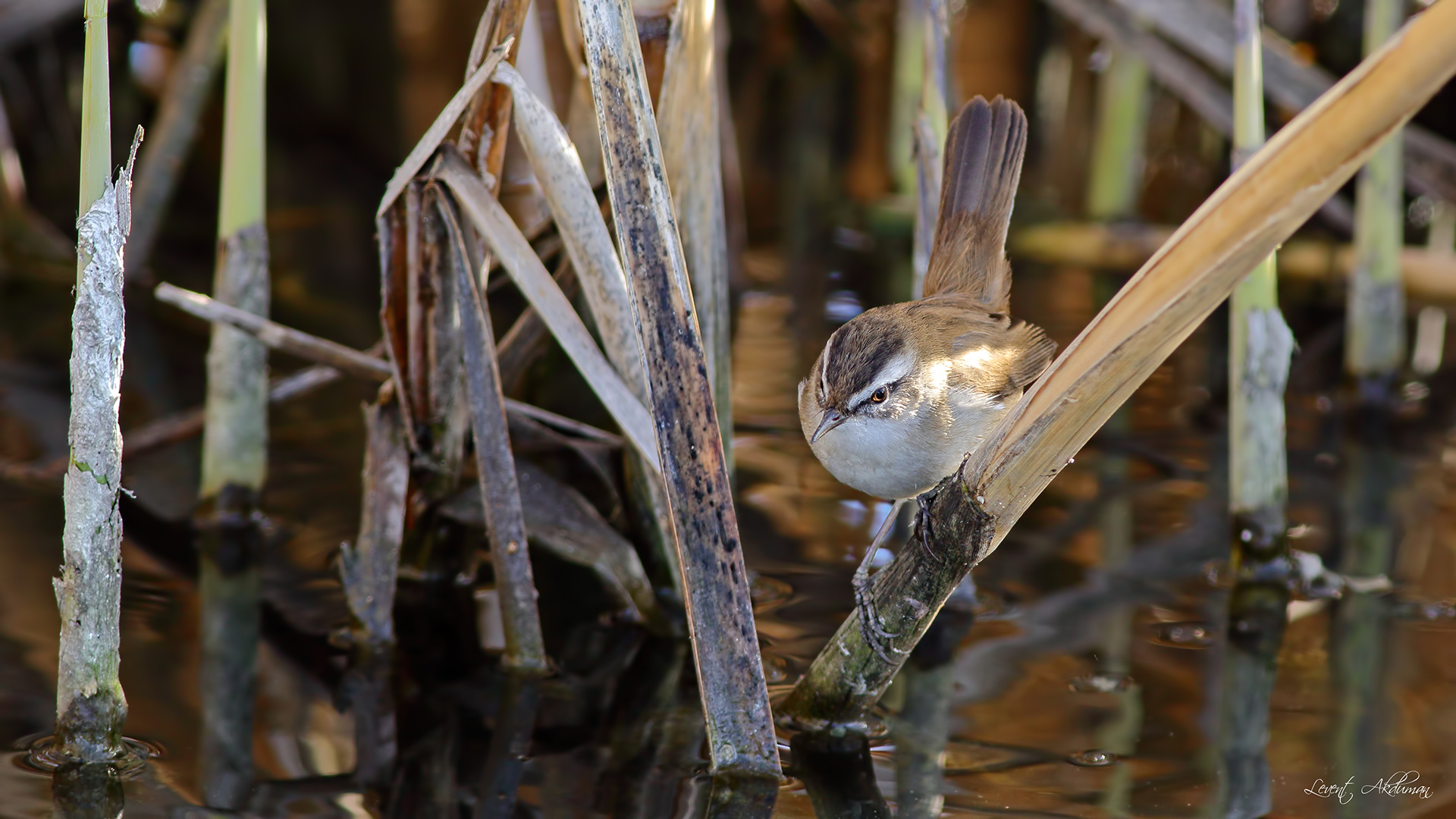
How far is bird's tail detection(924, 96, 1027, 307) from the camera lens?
300 centimetres

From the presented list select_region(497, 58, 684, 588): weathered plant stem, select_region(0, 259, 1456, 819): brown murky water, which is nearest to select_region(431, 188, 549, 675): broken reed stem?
select_region(497, 58, 684, 588): weathered plant stem

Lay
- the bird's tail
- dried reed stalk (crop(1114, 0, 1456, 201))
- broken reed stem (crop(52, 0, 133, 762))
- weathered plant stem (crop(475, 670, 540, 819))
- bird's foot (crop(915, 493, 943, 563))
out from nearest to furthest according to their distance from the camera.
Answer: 1. broken reed stem (crop(52, 0, 133, 762))
2. bird's foot (crop(915, 493, 943, 563))
3. weathered plant stem (crop(475, 670, 540, 819))
4. the bird's tail
5. dried reed stalk (crop(1114, 0, 1456, 201))

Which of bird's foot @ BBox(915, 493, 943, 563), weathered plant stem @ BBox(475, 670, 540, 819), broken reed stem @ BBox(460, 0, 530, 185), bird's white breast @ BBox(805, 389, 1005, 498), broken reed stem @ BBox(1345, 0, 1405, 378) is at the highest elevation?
broken reed stem @ BBox(1345, 0, 1405, 378)

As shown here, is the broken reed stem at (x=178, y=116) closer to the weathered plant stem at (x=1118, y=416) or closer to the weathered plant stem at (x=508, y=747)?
the weathered plant stem at (x=508, y=747)

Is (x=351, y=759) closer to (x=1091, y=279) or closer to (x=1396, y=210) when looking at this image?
(x=1396, y=210)

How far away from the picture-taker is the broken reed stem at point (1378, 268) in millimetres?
4523

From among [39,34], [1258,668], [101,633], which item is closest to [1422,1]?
[1258,668]

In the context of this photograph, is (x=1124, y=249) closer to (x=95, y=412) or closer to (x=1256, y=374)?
(x=1256, y=374)

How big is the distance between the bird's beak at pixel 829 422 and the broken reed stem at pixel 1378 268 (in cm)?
285

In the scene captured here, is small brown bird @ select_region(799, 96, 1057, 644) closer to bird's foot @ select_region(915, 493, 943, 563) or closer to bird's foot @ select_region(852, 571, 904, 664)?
bird's foot @ select_region(852, 571, 904, 664)

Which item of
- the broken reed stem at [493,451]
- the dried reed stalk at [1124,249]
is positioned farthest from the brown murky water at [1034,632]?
the dried reed stalk at [1124,249]

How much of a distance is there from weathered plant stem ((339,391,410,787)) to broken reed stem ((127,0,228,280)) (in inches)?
107

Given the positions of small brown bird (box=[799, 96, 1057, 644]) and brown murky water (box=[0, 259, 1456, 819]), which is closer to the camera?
small brown bird (box=[799, 96, 1057, 644])

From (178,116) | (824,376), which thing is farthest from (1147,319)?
(178,116)
